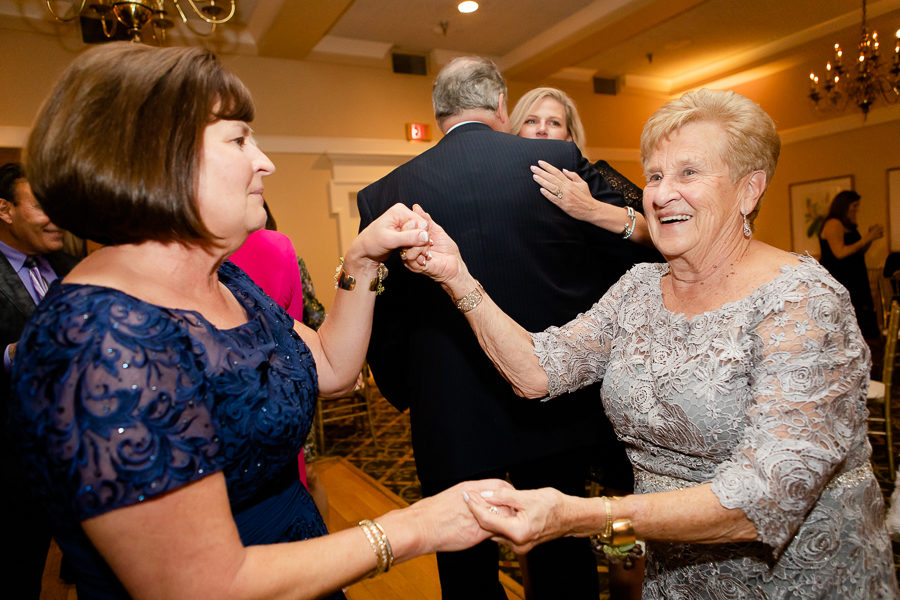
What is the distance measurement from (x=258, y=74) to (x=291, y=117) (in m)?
0.61

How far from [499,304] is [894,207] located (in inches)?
358

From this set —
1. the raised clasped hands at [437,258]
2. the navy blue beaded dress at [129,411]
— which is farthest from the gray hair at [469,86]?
the navy blue beaded dress at [129,411]

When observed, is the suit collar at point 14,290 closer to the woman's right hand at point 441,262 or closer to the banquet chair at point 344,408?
the woman's right hand at point 441,262

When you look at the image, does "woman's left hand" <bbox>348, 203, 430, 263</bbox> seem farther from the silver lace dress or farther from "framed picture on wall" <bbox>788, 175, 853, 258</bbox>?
"framed picture on wall" <bbox>788, 175, 853, 258</bbox>

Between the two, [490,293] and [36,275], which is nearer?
[490,293]

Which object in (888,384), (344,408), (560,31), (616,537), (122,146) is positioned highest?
(560,31)

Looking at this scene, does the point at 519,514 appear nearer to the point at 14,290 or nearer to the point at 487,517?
the point at 487,517

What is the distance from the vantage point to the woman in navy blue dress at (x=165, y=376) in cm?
81

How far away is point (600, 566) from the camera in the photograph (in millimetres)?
2959

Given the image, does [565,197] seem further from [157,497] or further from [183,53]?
[157,497]

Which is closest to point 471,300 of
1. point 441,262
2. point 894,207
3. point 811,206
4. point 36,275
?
point 441,262

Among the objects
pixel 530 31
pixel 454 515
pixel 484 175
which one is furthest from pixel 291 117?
pixel 454 515

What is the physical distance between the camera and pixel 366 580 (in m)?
3.00

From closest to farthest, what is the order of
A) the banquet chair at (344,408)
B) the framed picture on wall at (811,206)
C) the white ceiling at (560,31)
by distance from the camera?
the banquet chair at (344,408) < the white ceiling at (560,31) < the framed picture on wall at (811,206)
